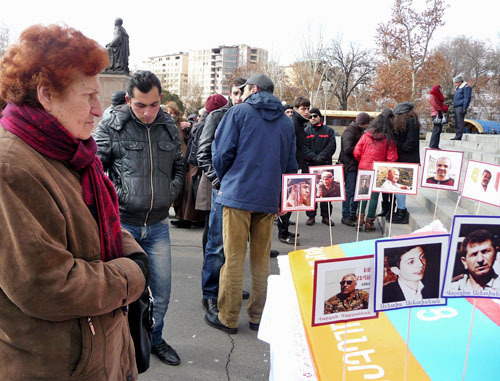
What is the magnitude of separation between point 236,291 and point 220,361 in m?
0.51

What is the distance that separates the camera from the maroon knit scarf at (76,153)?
1.17 metres

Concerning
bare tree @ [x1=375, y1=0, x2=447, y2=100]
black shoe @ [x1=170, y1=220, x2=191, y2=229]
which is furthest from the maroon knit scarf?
bare tree @ [x1=375, y1=0, x2=447, y2=100]

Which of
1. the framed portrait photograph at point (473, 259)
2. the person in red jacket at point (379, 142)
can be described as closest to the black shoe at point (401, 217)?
the person in red jacket at point (379, 142)

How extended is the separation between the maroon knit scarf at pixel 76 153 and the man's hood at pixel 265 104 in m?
1.72

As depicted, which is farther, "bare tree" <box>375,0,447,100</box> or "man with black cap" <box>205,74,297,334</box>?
"bare tree" <box>375,0,447,100</box>

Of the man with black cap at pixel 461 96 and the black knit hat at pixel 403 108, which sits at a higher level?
the man with black cap at pixel 461 96

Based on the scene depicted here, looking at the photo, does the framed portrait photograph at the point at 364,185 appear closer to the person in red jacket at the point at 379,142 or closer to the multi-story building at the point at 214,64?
the person in red jacket at the point at 379,142

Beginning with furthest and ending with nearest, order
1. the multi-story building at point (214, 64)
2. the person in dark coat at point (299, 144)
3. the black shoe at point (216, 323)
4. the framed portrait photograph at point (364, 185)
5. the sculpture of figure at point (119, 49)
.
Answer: the multi-story building at point (214, 64) → the sculpture of figure at point (119, 49) → the person in dark coat at point (299, 144) → the framed portrait photograph at point (364, 185) → the black shoe at point (216, 323)

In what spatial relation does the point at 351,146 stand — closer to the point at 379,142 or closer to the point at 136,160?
the point at 379,142

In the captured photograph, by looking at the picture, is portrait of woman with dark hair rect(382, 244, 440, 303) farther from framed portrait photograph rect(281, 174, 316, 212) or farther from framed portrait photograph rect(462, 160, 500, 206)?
framed portrait photograph rect(281, 174, 316, 212)

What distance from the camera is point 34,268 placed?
42.7 inches

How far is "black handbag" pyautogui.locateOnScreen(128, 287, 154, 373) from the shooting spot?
159cm

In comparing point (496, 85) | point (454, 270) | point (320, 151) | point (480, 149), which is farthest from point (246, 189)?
point (496, 85)

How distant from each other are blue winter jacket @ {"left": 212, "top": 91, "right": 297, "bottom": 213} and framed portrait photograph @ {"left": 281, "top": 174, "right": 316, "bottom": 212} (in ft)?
0.36
